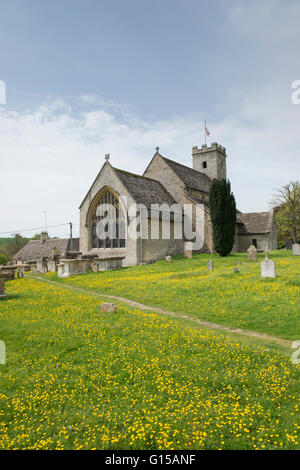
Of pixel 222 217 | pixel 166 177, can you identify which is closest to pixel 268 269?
pixel 222 217

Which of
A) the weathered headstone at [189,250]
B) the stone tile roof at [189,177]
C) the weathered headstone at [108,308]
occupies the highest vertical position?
the stone tile roof at [189,177]

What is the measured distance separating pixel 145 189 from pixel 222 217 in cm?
787

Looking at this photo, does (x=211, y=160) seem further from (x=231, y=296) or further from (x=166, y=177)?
(x=231, y=296)

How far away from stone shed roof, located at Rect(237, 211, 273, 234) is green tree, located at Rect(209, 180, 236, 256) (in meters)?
9.88

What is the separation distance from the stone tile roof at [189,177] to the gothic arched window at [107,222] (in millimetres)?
8829

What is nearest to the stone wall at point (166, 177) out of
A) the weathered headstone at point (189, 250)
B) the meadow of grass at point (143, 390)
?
the weathered headstone at point (189, 250)

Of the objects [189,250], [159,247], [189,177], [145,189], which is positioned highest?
[189,177]

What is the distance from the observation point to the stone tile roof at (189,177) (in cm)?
3350

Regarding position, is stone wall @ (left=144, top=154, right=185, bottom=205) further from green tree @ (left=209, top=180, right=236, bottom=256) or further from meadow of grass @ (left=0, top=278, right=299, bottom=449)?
meadow of grass @ (left=0, top=278, right=299, bottom=449)

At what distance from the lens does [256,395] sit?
499 cm

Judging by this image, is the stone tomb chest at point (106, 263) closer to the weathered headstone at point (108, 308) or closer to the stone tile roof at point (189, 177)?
the stone tile roof at point (189, 177)

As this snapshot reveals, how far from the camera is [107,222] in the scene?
28.4 m
